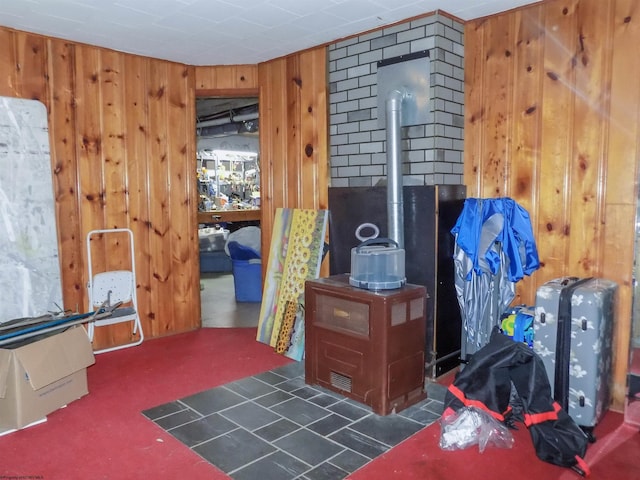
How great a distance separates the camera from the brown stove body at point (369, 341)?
2.85 m

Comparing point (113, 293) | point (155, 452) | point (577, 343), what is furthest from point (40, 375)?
point (577, 343)

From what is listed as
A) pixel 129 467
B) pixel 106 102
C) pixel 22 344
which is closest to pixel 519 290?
pixel 129 467

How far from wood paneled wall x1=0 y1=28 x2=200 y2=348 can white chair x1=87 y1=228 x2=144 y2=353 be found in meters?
0.09

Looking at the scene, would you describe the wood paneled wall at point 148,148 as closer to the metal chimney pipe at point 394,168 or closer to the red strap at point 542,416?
the metal chimney pipe at point 394,168

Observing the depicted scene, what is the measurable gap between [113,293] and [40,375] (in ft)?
4.34

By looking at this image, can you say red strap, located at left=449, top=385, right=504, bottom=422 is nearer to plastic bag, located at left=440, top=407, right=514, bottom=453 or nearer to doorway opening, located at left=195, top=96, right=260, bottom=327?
plastic bag, located at left=440, top=407, right=514, bottom=453

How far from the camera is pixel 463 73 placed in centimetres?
354

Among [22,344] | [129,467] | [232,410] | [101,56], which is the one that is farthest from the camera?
[101,56]

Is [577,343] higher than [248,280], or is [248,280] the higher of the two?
[577,343]

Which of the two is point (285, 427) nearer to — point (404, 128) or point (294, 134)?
point (404, 128)

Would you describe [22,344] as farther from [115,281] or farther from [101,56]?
[101,56]

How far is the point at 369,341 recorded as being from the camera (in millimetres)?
2881

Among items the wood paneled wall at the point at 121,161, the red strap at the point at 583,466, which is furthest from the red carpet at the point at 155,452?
the wood paneled wall at the point at 121,161

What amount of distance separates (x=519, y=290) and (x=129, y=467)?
2.58 m
